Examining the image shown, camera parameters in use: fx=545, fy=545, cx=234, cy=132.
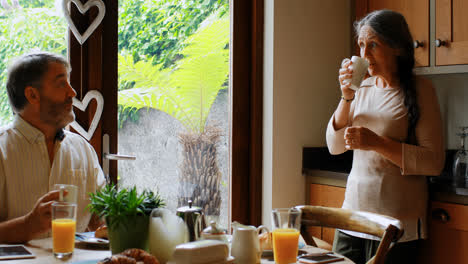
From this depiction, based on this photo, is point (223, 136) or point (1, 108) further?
point (223, 136)

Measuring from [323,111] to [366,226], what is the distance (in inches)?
54.3

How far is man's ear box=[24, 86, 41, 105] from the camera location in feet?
7.00

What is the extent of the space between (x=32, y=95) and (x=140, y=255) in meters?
1.02

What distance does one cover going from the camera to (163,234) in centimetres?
147

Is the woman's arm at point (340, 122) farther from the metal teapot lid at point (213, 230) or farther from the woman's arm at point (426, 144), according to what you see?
the metal teapot lid at point (213, 230)

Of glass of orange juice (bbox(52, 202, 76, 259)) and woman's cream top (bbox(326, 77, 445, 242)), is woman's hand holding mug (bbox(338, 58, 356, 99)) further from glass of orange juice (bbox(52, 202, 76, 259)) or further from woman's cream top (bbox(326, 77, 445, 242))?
glass of orange juice (bbox(52, 202, 76, 259))

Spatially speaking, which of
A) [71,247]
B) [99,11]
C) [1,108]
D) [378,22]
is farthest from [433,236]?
[1,108]

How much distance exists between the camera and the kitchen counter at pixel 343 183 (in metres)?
2.26

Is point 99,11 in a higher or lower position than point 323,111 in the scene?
higher

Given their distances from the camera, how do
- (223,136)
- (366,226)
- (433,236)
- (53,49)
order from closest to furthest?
1. (366,226)
2. (433,236)
3. (53,49)
4. (223,136)

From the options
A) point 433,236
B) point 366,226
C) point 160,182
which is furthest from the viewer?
point 160,182

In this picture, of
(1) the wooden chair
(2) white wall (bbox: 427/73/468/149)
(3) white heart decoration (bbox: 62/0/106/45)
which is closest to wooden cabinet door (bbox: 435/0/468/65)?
(2) white wall (bbox: 427/73/468/149)

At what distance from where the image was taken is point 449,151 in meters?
2.93

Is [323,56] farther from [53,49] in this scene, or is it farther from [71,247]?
[71,247]
